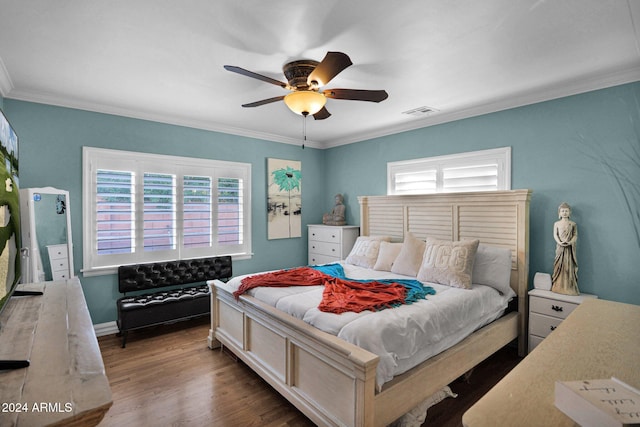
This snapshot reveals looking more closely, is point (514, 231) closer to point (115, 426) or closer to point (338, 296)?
point (338, 296)

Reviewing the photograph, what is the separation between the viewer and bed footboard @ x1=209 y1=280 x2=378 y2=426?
66.9 inches

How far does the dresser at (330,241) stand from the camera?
4773mm

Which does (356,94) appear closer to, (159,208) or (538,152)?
(538,152)

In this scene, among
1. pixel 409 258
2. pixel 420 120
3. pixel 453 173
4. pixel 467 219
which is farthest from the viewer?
pixel 420 120

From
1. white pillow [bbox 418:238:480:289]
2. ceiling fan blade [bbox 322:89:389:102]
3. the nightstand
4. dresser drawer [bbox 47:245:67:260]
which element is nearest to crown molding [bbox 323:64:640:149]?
white pillow [bbox 418:238:480:289]

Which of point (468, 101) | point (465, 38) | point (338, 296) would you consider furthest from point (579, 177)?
point (338, 296)

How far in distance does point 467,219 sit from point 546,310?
44.5 inches

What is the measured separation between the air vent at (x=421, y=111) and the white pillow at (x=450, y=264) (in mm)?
1539

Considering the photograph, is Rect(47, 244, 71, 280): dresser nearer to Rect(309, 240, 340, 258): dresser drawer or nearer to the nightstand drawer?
Rect(309, 240, 340, 258): dresser drawer

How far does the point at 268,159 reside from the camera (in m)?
4.91

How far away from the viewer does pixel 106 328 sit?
3.58 metres

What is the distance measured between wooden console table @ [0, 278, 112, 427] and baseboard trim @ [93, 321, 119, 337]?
249cm

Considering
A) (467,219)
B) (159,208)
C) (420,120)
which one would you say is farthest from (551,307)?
(159,208)

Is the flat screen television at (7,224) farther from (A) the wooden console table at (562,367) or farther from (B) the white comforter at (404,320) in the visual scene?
(A) the wooden console table at (562,367)
